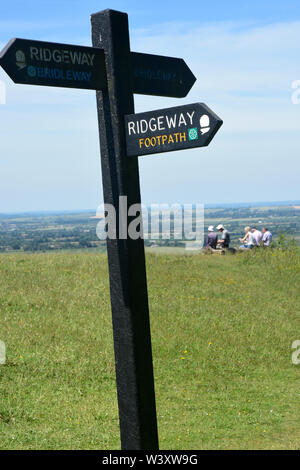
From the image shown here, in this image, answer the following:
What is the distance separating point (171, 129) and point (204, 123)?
0.35 meters

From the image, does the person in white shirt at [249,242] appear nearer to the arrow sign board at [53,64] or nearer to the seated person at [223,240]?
the seated person at [223,240]

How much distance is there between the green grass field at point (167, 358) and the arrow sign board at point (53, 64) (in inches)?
200

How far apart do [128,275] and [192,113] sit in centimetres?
158

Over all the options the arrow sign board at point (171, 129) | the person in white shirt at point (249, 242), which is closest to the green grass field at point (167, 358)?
the arrow sign board at point (171, 129)

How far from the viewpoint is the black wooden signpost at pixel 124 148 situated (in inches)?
203

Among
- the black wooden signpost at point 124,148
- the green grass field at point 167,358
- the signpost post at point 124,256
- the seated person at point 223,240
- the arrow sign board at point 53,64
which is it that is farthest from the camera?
the seated person at point 223,240

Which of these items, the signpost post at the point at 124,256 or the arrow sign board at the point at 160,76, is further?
the arrow sign board at the point at 160,76

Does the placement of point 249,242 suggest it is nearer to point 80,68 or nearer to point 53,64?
point 80,68

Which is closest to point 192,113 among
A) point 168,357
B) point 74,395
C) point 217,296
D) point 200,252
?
point 74,395

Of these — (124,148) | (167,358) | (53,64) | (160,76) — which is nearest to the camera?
(53,64)

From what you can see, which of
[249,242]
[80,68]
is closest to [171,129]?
[80,68]

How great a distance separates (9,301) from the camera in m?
15.4

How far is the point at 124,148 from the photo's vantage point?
17.7 ft
